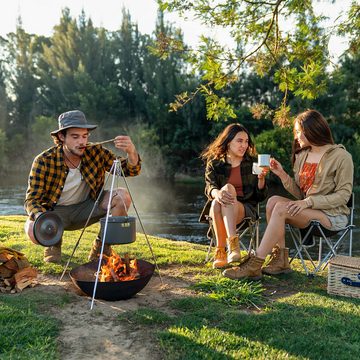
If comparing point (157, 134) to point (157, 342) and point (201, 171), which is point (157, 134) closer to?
point (201, 171)

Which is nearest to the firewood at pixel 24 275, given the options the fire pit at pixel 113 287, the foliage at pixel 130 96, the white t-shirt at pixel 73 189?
the fire pit at pixel 113 287

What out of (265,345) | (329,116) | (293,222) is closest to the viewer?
(265,345)

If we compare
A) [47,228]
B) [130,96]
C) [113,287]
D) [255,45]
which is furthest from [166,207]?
[130,96]

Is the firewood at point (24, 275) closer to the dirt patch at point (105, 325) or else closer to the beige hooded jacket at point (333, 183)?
the dirt patch at point (105, 325)

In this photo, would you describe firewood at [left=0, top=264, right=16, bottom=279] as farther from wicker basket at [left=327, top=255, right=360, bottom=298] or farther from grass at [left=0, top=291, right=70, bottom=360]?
wicker basket at [left=327, top=255, right=360, bottom=298]

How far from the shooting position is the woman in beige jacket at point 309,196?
11.4 feet

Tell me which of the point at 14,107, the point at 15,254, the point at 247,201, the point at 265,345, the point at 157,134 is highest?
the point at 14,107

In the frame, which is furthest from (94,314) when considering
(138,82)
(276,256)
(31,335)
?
(138,82)

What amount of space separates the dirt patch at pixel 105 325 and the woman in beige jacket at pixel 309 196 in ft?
2.21

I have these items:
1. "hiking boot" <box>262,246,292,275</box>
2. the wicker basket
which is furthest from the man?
the wicker basket

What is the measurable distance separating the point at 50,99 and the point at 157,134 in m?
9.34

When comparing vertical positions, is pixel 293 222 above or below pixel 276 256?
above

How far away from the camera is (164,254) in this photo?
443 cm

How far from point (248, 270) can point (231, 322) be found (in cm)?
89
